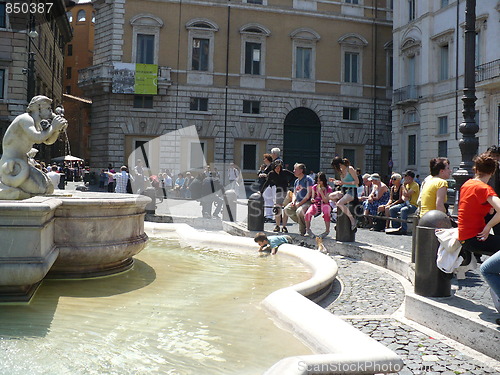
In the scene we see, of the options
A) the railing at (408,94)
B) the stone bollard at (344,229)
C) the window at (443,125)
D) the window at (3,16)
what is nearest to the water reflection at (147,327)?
the stone bollard at (344,229)

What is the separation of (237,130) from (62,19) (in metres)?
19.0

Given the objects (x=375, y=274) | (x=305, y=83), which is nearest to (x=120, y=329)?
(x=375, y=274)

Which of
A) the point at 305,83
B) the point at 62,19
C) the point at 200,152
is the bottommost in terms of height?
the point at 200,152

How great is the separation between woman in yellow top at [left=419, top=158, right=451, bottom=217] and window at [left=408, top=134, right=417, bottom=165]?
23.2 m

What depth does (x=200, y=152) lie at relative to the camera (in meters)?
30.2

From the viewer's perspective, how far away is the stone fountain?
4090 millimetres

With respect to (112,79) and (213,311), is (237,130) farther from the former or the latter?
(213,311)

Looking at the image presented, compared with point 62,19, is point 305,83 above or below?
below

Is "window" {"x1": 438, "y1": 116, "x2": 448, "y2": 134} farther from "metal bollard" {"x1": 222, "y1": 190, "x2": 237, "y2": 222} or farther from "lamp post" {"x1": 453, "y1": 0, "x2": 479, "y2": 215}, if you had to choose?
"lamp post" {"x1": 453, "y1": 0, "x2": 479, "y2": 215}

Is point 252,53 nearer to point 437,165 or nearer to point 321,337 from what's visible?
point 437,165

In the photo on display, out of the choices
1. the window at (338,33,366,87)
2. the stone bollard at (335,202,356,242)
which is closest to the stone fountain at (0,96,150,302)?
the stone bollard at (335,202,356,242)

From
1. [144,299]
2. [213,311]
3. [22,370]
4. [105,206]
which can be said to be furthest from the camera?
[105,206]

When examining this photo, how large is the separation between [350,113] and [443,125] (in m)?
7.09

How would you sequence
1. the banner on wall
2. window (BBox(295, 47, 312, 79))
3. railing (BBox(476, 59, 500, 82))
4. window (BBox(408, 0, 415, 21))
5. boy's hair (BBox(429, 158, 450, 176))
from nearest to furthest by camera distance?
1. boy's hair (BBox(429, 158, 450, 176))
2. railing (BBox(476, 59, 500, 82))
3. the banner on wall
4. window (BBox(408, 0, 415, 21))
5. window (BBox(295, 47, 312, 79))
